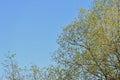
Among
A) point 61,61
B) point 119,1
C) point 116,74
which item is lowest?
point 116,74

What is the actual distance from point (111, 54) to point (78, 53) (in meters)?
2.65

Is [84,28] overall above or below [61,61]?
above

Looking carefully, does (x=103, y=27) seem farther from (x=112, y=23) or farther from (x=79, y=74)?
(x=79, y=74)

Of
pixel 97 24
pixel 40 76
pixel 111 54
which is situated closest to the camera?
pixel 111 54

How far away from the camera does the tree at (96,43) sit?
22250 millimetres

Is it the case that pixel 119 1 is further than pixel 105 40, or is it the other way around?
pixel 119 1

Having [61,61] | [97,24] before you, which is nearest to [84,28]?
[97,24]

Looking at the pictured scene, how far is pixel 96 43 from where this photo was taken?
22688mm

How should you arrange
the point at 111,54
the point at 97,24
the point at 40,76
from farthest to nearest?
the point at 40,76 → the point at 97,24 → the point at 111,54

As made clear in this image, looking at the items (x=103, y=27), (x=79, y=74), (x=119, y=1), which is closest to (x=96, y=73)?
(x=79, y=74)

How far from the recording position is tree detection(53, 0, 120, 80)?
73.0 feet

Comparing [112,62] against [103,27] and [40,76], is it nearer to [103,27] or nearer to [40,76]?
[103,27]

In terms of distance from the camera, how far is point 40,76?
26.8 meters

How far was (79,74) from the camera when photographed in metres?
23.6
